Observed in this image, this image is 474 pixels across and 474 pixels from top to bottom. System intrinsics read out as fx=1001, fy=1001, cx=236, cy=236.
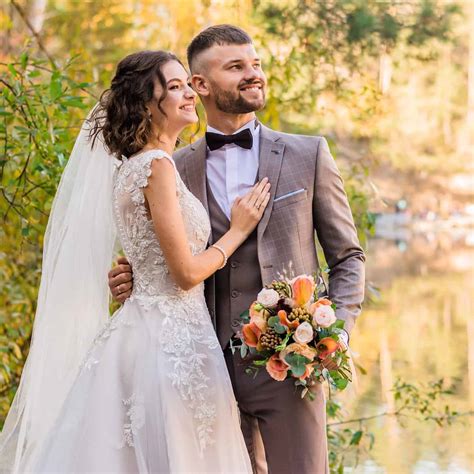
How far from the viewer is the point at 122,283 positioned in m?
2.86

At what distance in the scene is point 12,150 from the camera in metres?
4.12

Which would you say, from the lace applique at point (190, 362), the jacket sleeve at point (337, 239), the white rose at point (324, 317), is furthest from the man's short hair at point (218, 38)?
the white rose at point (324, 317)

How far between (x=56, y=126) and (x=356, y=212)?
1827mm

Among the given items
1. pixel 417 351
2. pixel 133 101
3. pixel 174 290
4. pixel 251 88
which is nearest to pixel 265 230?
pixel 174 290

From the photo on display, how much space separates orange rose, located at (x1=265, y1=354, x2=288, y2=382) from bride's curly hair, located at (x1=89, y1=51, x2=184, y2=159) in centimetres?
73

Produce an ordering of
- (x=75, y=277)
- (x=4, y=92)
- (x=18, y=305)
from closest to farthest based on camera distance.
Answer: (x=75, y=277) < (x=4, y=92) < (x=18, y=305)

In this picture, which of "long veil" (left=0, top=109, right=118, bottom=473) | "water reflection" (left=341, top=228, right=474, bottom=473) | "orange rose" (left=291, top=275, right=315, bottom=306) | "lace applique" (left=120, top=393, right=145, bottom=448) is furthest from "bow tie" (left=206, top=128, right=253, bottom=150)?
"water reflection" (left=341, top=228, right=474, bottom=473)

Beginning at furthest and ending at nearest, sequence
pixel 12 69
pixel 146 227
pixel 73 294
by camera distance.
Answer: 1. pixel 12 69
2. pixel 73 294
3. pixel 146 227

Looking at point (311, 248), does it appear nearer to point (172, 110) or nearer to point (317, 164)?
point (317, 164)

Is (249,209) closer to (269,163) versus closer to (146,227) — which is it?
(269,163)

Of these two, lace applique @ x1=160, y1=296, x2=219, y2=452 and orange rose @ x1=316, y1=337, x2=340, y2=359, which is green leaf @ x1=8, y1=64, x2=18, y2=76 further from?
orange rose @ x1=316, y1=337, x2=340, y2=359

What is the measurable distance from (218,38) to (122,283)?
0.76m

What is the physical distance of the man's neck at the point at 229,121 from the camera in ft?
9.70

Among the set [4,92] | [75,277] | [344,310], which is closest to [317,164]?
[344,310]
